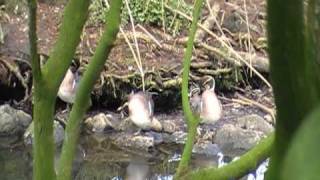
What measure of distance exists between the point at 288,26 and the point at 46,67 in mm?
720

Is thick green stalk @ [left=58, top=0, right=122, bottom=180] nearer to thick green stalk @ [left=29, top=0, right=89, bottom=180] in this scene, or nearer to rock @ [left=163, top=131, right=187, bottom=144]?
thick green stalk @ [left=29, top=0, right=89, bottom=180]

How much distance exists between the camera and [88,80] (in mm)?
978

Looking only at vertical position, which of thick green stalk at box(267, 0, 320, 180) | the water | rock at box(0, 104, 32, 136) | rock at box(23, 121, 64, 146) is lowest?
the water

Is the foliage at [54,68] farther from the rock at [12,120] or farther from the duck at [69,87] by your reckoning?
the duck at [69,87]

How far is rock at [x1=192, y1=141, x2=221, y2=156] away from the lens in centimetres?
461

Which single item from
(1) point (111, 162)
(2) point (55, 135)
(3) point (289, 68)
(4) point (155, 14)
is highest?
(4) point (155, 14)

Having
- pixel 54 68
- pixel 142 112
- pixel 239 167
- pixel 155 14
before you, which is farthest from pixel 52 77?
pixel 155 14

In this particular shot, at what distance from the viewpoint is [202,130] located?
5039 millimetres

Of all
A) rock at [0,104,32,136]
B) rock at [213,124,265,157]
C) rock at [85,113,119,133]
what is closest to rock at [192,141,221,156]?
rock at [213,124,265,157]

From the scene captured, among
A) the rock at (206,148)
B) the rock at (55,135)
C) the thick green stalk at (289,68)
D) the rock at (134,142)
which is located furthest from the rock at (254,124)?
the thick green stalk at (289,68)

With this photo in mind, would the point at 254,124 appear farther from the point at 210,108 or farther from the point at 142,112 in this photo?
the point at 142,112

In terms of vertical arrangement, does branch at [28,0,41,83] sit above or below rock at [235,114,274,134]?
above

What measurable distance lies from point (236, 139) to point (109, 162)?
2.84ft

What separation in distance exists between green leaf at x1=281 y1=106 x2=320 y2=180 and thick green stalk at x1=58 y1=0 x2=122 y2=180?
2.52 feet
